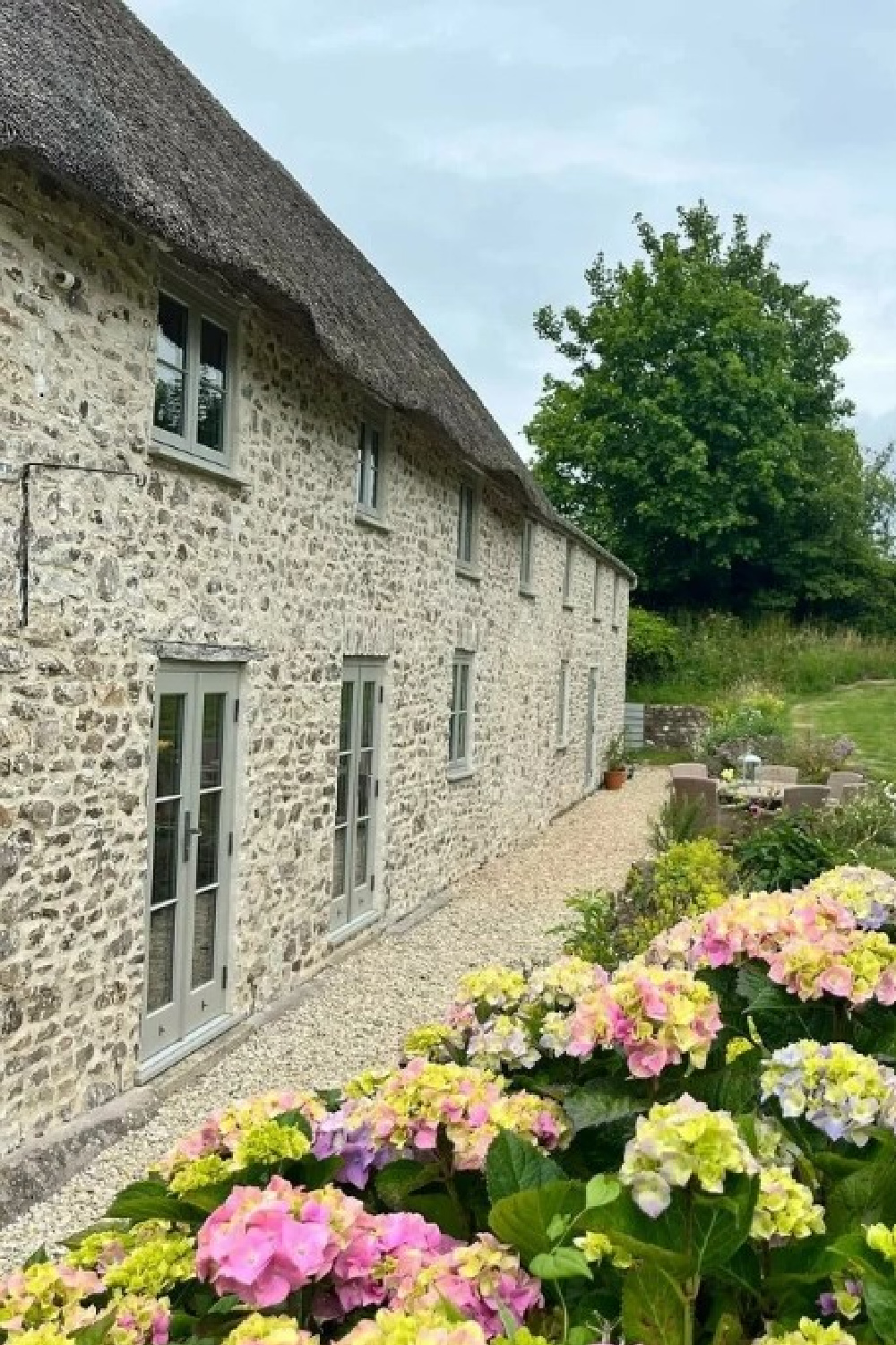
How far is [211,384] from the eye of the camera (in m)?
6.61

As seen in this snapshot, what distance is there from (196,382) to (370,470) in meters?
2.84

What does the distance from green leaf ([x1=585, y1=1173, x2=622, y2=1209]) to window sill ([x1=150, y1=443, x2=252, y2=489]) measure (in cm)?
496

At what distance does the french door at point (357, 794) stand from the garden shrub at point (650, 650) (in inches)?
766

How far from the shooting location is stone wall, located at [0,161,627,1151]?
16.2 feet

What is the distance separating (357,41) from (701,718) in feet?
→ 65.7

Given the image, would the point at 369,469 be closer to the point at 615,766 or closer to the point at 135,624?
the point at 135,624

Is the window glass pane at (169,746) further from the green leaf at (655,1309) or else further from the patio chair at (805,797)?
the patio chair at (805,797)

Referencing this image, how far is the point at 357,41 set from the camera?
8.35 metres

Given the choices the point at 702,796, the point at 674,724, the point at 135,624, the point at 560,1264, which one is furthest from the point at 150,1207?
the point at 674,724

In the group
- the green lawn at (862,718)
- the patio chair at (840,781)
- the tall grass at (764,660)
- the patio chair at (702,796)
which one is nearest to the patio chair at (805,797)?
the patio chair at (702,796)

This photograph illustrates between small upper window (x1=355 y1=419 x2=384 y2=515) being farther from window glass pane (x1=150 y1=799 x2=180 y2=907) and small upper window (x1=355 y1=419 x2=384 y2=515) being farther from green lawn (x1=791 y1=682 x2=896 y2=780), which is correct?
green lawn (x1=791 y1=682 x2=896 y2=780)

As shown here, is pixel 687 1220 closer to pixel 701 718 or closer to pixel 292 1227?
pixel 292 1227

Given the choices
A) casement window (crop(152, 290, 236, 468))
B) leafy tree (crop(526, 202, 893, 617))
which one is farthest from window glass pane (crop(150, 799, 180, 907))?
leafy tree (crop(526, 202, 893, 617))

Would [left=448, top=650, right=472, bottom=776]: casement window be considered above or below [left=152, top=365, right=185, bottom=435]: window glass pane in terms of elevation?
below
